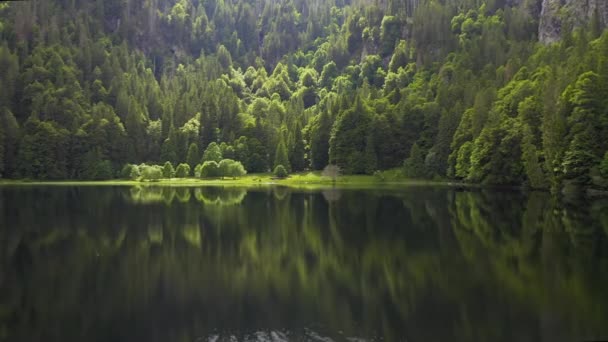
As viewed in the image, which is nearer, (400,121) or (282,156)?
(400,121)

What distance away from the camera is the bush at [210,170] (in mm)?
157750

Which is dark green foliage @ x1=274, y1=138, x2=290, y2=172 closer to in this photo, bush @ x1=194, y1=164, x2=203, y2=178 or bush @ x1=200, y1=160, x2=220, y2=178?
bush @ x1=200, y1=160, x2=220, y2=178

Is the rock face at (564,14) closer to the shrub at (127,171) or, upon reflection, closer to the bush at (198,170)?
the bush at (198,170)

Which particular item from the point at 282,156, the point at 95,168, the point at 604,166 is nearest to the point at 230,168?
the point at 282,156

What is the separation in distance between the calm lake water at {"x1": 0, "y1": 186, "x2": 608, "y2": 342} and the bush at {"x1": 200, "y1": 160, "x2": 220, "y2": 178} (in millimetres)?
102933

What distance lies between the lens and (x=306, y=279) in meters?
31.2

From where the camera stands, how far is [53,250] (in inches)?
1519

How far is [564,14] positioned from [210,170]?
10770cm

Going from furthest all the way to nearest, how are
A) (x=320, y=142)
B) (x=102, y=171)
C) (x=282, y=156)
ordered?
(x=102, y=171), (x=320, y=142), (x=282, y=156)

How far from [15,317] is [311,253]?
62.0 feet

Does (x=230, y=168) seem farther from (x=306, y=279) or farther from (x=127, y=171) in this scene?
(x=306, y=279)

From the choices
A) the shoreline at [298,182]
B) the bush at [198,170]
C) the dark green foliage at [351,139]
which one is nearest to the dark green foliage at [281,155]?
the shoreline at [298,182]

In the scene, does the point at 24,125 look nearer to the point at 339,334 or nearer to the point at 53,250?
the point at 53,250

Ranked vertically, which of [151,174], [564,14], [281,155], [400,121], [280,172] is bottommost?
[151,174]
